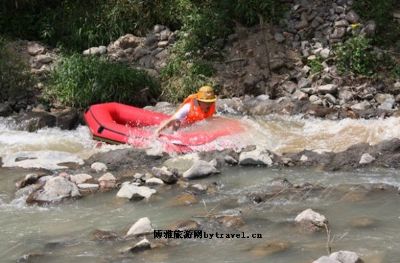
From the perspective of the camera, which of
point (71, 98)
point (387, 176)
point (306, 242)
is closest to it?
point (306, 242)

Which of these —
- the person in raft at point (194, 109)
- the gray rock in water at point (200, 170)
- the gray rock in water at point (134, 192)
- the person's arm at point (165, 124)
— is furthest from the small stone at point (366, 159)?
the person's arm at point (165, 124)

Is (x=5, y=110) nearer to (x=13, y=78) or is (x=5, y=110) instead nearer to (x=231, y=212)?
(x=13, y=78)

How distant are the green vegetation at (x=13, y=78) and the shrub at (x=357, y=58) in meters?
5.31

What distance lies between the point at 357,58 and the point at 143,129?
419 cm

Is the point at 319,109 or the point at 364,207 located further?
the point at 319,109

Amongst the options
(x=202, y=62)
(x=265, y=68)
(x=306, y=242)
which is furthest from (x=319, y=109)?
(x=306, y=242)

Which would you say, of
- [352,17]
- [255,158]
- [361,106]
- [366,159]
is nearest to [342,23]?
[352,17]

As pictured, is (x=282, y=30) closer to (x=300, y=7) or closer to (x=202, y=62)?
(x=300, y=7)

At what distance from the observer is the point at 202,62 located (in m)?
11.2

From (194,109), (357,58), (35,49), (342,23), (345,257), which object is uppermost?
(342,23)

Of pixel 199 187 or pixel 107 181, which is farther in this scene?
pixel 107 181

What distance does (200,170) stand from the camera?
6.98m

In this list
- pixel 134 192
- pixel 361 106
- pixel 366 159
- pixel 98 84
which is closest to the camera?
pixel 134 192

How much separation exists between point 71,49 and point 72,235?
→ 715cm
